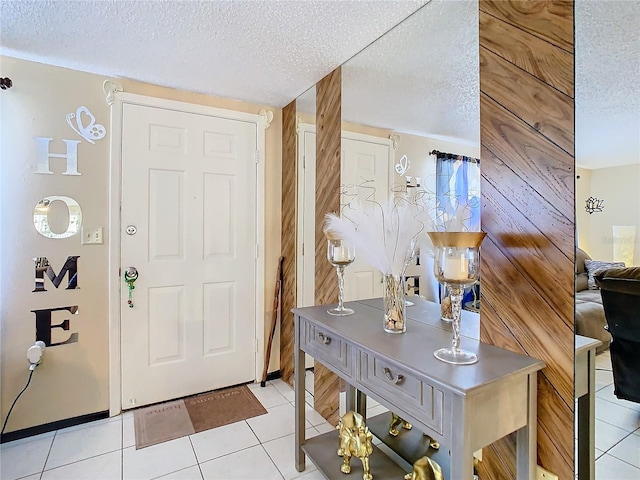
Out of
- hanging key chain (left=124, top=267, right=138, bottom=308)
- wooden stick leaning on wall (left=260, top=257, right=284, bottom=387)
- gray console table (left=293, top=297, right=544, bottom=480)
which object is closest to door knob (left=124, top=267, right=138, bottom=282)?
hanging key chain (left=124, top=267, right=138, bottom=308)

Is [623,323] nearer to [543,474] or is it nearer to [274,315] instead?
[543,474]

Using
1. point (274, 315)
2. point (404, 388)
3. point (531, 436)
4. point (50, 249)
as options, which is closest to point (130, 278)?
point (50, 249)

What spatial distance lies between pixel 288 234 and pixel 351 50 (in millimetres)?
1432

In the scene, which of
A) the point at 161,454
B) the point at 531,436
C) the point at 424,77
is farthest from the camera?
the point at 161,454

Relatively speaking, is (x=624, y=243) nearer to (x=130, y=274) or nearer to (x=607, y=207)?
(x=607, y=207)

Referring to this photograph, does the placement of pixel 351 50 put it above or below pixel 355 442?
above

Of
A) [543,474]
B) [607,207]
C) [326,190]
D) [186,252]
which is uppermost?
[326,190]

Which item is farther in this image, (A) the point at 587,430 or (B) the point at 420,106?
(B) the point at 420,106

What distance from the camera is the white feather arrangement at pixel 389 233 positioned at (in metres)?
1.41

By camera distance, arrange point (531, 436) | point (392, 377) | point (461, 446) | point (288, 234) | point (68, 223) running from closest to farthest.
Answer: point (461, 446)
point (531, 436)
point (392, 377)
point (68, 223)
point (288, 234)

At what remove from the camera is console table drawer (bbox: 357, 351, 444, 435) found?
1019mm

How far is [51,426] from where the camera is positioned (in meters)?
2.12

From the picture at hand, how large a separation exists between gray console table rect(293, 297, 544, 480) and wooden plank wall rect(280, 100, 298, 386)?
102cm

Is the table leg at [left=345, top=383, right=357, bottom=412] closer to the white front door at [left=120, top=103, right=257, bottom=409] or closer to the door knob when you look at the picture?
the white front door at [left=120, top=103, right=257, bottom=409]
